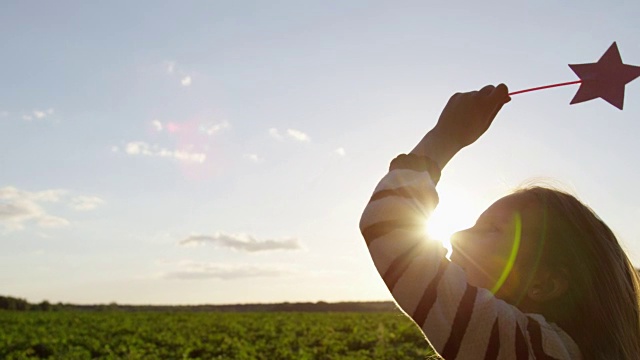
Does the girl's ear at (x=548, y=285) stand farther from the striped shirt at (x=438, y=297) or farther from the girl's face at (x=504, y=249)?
the striped shirt at (x=438, y=297)

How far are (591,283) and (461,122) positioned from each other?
0.41 m

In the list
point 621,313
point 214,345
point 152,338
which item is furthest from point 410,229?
point 152,338

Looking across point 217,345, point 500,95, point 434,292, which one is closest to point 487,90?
point 500,95

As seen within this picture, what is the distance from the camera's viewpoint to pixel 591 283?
4.74 feet

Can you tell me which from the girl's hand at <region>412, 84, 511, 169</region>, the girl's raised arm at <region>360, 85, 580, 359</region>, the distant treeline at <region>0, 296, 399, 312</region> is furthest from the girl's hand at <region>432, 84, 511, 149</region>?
the distant treeline at <region>0, 296, 399, 312</region>

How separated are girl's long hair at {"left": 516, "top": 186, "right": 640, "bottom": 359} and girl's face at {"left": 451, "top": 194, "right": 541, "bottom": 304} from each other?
0.03 meters

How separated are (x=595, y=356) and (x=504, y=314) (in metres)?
0.26

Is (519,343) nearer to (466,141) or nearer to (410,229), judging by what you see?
(410,229)

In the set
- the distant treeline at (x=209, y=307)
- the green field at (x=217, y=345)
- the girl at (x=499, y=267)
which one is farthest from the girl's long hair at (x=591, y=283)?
the distant treeline at (x=209, y=307)

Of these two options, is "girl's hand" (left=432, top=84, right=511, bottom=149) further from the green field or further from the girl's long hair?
the green field

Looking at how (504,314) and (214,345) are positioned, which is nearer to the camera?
(504,314)

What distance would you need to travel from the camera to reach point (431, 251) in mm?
1279

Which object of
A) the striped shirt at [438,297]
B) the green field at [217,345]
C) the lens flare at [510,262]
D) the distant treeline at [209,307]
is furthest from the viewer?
the distant treeline at [209,307]

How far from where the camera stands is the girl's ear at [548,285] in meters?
1.47
